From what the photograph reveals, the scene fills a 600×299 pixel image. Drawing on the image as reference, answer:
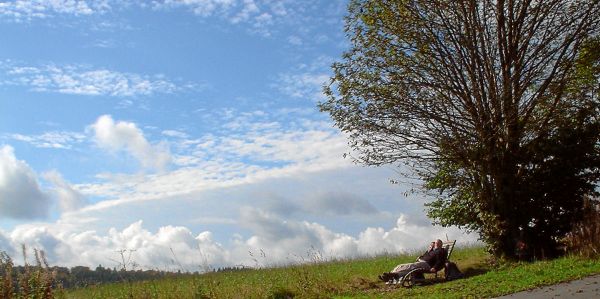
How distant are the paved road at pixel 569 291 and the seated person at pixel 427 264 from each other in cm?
598

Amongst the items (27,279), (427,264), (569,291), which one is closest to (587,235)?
(427,264)

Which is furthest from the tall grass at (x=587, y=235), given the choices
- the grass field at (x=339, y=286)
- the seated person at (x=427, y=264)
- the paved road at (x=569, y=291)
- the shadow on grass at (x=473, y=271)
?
the paved road at (x=569, y=291)

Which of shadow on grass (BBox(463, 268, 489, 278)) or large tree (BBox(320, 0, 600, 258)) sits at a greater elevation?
large tree (BBox(320, 0, 600, 258))

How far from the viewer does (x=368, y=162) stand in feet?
80.3

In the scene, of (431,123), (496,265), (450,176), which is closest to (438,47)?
(431,123)

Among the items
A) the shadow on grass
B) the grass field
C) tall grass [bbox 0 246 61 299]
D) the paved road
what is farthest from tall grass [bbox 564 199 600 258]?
tall grass [bbox 0 246 61 299]

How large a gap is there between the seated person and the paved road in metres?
5.98

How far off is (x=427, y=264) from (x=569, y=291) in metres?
7.41

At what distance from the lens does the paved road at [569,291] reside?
474 inches

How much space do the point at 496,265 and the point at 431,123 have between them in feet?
19.6

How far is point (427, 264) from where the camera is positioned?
19.9m

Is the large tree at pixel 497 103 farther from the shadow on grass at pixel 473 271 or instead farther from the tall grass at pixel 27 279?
the tall grass at pixel 27 279

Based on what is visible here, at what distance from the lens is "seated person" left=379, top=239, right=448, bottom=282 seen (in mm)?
19578

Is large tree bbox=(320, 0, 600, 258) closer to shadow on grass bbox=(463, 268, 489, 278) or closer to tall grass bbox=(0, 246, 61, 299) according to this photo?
shadow on grass bbox=(463, 268, 489, 278)
